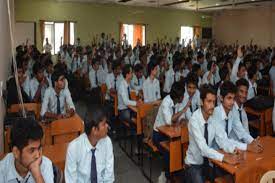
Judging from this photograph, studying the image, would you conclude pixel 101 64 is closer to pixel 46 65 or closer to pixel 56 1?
pixel 46 65

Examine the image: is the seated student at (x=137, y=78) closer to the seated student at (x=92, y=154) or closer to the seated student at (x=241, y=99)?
the seated student at (x=241, y=99)


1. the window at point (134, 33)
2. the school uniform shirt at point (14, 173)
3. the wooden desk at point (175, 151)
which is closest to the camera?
the school uniform shirt at point (14, 173)

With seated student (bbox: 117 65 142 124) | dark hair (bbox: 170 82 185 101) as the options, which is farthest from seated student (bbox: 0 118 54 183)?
seated student (bbox: 117 65 142 124)

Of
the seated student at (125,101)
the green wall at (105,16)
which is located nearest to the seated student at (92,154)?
the seated student at (125,101)

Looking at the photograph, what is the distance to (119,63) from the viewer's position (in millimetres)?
6914

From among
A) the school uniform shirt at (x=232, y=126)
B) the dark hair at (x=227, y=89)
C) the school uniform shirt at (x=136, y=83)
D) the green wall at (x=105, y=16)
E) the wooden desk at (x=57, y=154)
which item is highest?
the green wall at (x=105, y=16)

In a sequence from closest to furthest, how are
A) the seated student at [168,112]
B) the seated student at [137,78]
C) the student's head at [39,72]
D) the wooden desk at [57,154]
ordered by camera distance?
the wooden desk at [57,154], the seated student at [168,112], the student's head at [39,72], the seated student at [137,78]

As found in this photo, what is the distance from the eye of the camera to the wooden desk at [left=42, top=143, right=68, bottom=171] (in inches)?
112

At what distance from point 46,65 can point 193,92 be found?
3337 millimetres

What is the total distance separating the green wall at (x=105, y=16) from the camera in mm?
13594

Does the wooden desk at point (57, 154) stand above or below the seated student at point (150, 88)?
below

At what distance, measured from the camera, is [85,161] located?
250 cm

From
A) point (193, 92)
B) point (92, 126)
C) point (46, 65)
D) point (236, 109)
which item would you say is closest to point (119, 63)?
point (46, 65)

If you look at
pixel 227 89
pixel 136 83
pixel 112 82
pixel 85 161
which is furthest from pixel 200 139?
pixel 112 82
